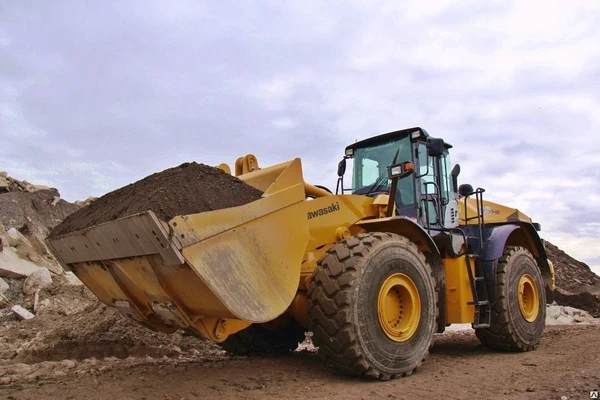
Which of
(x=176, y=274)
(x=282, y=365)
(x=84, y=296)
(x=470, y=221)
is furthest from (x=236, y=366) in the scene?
(x=84, y=296)

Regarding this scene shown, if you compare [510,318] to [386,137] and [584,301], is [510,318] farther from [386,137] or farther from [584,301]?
[584,301]

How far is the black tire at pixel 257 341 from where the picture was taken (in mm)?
6238

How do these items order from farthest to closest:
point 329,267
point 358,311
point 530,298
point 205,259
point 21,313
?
1. point 21,313
2. point 530,298
3. point 329,267
4. point 358,311
5. point 205,259

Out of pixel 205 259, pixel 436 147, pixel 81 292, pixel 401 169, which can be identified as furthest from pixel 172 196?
pixel 81 292

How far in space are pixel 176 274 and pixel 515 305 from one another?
181 inches

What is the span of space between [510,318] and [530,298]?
36.3 inches

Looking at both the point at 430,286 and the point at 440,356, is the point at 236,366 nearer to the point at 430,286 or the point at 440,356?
the point at 430,286

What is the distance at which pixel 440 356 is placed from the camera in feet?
21.3

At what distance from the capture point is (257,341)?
6.26 m

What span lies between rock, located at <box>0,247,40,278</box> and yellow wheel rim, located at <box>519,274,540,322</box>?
393 inches

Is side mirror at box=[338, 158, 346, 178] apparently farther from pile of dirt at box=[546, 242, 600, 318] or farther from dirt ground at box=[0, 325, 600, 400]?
pile of dirt at box=[546, 242, 600, 318]

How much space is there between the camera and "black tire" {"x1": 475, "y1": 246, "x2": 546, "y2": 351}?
656cm

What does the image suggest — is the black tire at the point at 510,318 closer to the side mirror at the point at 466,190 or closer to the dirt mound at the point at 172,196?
the side mirror at the point at 466,190

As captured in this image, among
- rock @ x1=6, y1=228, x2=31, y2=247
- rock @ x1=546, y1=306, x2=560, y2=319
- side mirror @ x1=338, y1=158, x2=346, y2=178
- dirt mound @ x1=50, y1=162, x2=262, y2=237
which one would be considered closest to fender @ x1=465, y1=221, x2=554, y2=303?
side mirror @ x1=338, y1=158, x2=346, y2=178
